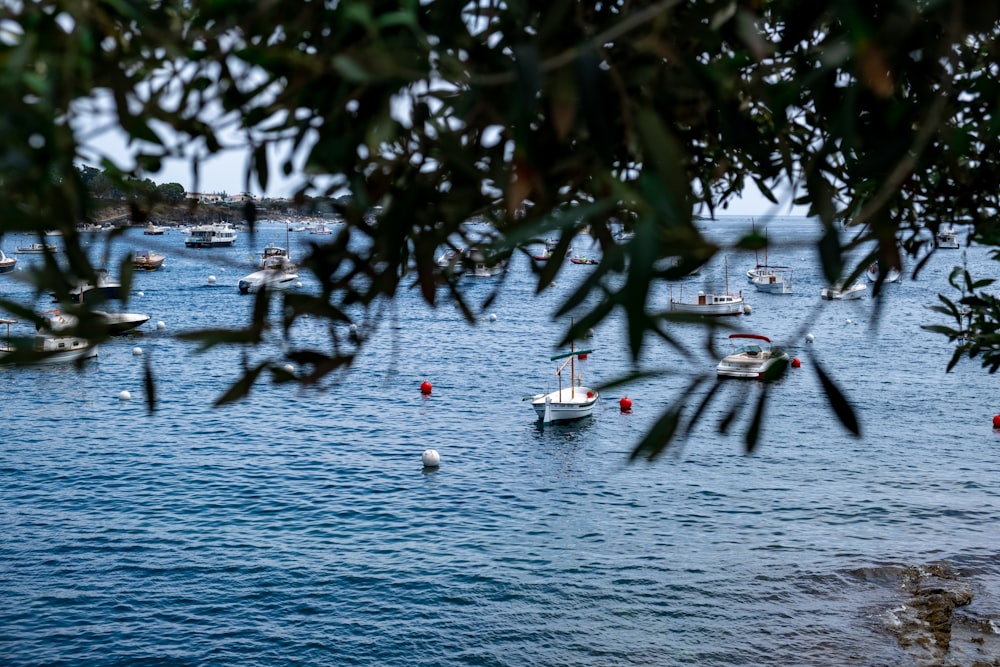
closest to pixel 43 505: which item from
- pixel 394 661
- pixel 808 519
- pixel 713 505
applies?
pixel 394 661

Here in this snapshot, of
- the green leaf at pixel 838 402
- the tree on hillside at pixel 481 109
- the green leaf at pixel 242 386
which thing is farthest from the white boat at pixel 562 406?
the green leaf at pixel 838 402

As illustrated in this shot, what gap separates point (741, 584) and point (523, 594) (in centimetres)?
377

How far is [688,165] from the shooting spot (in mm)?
2727

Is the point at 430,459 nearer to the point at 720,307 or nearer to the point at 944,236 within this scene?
the point at 944,236

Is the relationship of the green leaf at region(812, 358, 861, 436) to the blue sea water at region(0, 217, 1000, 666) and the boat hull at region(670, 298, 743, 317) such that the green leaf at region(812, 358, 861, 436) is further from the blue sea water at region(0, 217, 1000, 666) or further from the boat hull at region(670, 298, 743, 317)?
the boat hull at region(670, 298, 743, 317)

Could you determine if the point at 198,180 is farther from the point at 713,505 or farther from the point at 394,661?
the point at 713,505

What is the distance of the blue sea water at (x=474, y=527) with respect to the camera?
43.9ft

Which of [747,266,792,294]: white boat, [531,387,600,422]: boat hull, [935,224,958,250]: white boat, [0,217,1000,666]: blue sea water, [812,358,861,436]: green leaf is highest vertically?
[747,266,792,294]: white boat

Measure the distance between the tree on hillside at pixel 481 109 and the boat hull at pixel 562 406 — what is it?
23.7m

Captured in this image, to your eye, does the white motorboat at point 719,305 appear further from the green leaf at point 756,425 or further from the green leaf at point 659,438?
the green leaf at point 659,438

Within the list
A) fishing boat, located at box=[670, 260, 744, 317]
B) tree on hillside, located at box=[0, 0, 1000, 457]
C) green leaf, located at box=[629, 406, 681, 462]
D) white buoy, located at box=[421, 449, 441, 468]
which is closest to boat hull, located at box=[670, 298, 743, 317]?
fishing boat, located at box=[670, 260, 744, 317]

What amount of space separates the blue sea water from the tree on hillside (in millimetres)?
4008

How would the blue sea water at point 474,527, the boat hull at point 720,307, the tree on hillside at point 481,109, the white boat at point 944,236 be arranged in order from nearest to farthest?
the tree on hillside at point 481,109, the white boat at point 944,236, the blue sea water at point 474,527, the boat hull at point 720,307

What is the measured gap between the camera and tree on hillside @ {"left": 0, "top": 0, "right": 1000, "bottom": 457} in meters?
1.23
